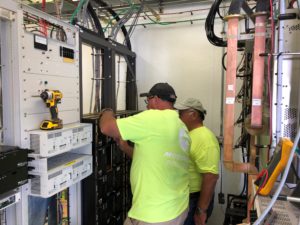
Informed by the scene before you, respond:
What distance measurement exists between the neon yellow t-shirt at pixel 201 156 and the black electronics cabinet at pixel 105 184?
2.35 feet

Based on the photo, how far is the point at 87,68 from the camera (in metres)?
2.59

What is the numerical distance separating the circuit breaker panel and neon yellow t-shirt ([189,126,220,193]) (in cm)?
83

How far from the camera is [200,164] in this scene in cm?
198

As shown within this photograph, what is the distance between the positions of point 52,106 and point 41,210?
72 cm

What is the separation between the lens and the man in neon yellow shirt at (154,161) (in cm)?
149

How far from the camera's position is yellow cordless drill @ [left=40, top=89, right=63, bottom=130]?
1528 millimetres

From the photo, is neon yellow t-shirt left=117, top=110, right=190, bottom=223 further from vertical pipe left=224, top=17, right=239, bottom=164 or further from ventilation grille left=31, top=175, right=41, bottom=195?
ventilation grille left=31, top=175, right=41, bottom=195

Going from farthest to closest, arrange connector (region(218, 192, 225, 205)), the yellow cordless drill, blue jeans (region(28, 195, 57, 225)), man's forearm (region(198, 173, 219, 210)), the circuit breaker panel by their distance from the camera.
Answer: connector (region(218, 192, 225, 205))
man's forearm (region(198, 173, 219, 210))
blue jeans (region(28, 195, 57, 225))
the yellow cordless drill
the circuit breaker panel

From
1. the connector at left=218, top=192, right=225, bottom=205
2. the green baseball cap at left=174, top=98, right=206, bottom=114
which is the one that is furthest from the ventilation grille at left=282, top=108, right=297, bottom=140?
the connector at left=218, top=192, right=225, bottom=205

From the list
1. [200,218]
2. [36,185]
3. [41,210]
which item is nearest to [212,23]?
[200,218]

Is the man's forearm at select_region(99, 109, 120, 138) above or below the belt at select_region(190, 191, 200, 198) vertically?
above

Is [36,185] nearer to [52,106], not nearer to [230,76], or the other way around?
[52,106]

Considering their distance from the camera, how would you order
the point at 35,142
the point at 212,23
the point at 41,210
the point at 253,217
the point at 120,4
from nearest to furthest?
1. the point at 253,217
2. the point at 35,142
3. the point at 41,210
4. the point at 212,23
5. the point at 120,4

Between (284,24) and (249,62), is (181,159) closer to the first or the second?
(284,24)
